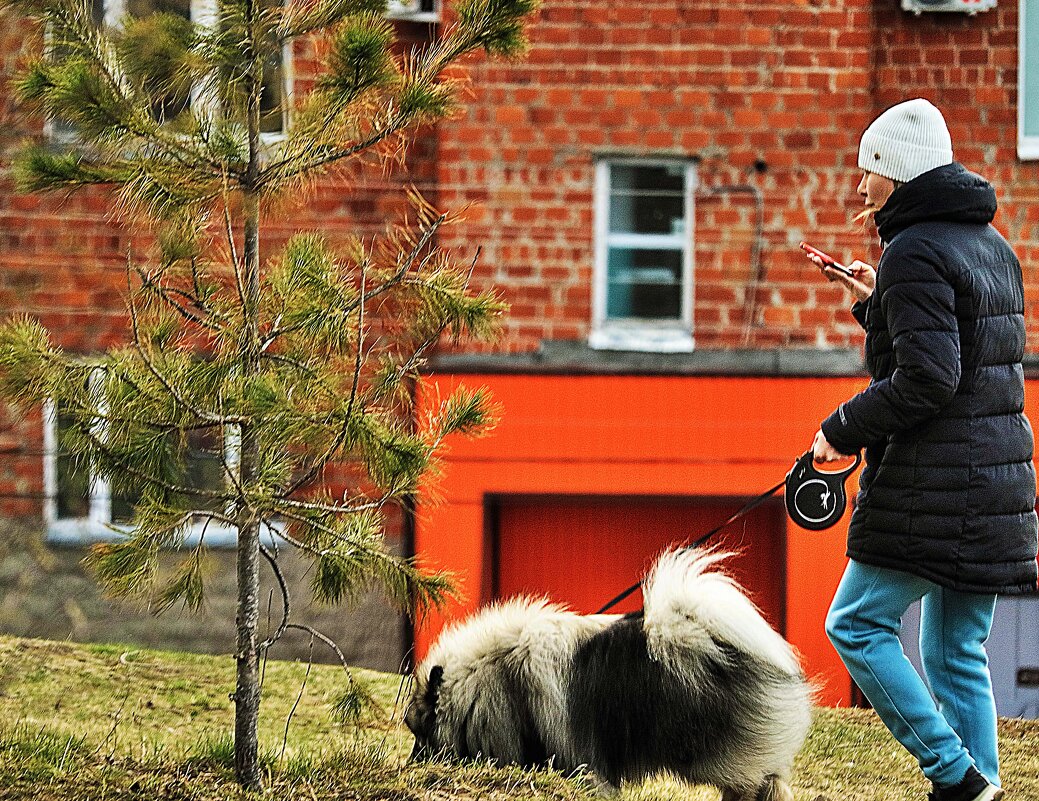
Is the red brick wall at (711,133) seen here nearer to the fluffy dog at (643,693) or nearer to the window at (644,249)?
the window at (644,249)

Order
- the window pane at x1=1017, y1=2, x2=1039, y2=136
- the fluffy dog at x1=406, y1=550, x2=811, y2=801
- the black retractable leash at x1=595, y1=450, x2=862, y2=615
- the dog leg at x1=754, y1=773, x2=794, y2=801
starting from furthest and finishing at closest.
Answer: the window pane at x1=1017, y1=2, x2=1039, y2=136, the dog leg at x1=754, y1=773, x2=794, y2=801, the fluffy dog at x1=406, y1=550, x2=811, y2=801, the black retractable leash at x1=595, y1=450, x2=862, y2=615

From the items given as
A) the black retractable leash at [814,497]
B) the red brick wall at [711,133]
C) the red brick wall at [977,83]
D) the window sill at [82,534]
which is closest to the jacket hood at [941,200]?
the black retractable leash at [814,497]

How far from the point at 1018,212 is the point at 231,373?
589 centimetres

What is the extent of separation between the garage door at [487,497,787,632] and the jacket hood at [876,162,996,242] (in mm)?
4517

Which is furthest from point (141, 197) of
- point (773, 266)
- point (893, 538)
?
point (773, 266)

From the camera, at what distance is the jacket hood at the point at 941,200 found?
3.80 m

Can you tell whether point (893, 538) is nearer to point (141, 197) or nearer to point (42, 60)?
point (141, 197)

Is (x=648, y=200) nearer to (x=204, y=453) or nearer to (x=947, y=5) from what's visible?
(x=947, y=5)

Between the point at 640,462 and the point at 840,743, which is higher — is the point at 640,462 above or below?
above

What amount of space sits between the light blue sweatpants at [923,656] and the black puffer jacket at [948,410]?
0.10 metres

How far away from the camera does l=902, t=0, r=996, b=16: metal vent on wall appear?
830cm

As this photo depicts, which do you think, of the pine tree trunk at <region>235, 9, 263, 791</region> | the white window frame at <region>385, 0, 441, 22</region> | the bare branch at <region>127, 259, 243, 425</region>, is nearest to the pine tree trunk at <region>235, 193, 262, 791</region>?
the pine tree trunk at <region>235, 9, 263, 791</region>

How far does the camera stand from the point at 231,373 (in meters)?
3.95

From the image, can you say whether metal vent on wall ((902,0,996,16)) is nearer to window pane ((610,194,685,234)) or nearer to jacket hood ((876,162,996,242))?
window pane ((610,194,685,234))
